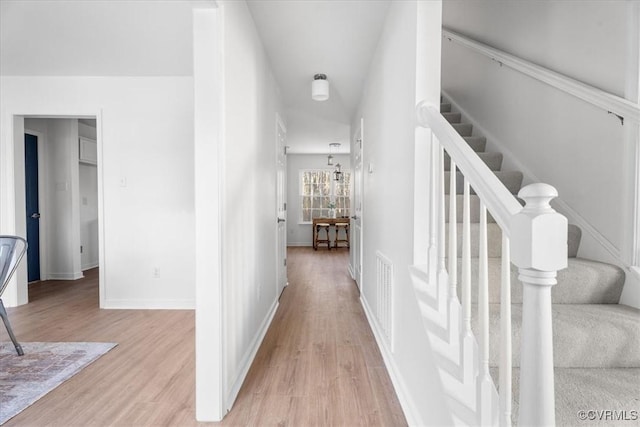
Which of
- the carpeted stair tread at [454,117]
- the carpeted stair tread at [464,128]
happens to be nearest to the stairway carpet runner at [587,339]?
the carpeted stair tread at [464,128]

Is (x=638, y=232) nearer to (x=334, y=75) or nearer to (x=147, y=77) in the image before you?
(x=334, y=75)

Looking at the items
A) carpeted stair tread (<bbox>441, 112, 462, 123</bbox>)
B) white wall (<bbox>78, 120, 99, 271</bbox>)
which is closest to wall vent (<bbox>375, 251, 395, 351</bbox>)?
carpeted stair tread (<bbox>441, 112, 462, 123</bbox>)

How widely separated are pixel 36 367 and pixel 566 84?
364 centimetres

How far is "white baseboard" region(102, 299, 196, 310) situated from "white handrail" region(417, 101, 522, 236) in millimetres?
3019

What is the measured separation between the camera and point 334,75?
336cm

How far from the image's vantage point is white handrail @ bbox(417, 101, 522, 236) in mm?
737

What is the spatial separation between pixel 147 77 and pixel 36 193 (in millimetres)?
2528

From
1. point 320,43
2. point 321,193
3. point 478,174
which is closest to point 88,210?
point 320,43

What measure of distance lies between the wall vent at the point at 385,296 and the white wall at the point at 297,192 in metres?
6.00

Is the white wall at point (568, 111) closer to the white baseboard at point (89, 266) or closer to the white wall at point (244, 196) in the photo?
the white wall at point (244, 196)

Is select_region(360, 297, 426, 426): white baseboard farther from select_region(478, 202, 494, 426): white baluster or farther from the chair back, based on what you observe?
the chair back

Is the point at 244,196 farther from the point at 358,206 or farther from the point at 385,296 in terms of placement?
the point at 358,206

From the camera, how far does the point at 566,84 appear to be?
1697mm

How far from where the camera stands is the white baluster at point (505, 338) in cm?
75
